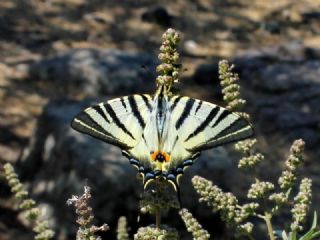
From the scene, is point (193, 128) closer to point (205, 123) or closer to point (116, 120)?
point (205, 123)

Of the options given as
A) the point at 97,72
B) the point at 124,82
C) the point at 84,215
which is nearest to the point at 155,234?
the point at 84,215

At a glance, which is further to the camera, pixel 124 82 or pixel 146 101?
pixel 124 82

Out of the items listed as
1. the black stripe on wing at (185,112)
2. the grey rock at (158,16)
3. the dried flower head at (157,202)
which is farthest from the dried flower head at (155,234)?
the grey rock at (158,16)

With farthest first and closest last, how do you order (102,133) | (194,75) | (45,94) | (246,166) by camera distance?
(194,75) < (45,94) < (102,133) < (246,166)

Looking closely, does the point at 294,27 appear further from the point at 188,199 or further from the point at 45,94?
the point at 188,199

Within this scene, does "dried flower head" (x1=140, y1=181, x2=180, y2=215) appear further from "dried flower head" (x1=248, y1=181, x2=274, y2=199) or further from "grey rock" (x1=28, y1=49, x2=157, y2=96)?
"grey rock" (x1=28, y1=49, x2=157, y2=96)

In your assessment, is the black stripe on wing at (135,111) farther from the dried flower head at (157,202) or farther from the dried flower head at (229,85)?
the dried flower head at (157,202)

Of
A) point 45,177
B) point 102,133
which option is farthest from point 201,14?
point 102,133
